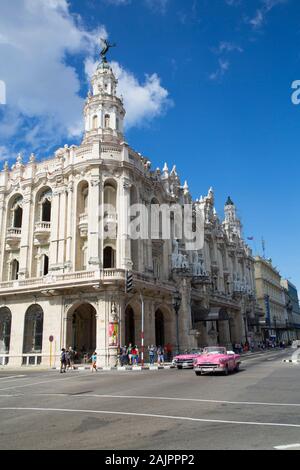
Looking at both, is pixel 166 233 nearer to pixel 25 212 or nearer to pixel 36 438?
pixel 25 212

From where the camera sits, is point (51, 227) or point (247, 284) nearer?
point (51, 227)

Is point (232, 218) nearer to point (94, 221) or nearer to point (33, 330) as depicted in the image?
point (94, 221)

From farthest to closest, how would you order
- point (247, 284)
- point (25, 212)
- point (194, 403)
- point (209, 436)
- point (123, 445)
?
point (247, 284), point (25, 212), point (194, 403), point (209, 436), point (123, 445)

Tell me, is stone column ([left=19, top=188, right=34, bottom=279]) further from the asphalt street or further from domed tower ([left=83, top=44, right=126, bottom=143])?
the asphalt street

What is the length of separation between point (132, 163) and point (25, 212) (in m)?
12.1

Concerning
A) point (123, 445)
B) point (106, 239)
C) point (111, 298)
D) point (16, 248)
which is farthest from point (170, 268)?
point (123, 445)

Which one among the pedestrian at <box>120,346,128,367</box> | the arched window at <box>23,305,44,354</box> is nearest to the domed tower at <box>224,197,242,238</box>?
the arched window at <box>23,305,44,354</box>

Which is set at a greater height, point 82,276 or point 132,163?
point 132,163

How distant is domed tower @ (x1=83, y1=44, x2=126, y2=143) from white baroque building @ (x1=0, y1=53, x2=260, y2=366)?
111 mm

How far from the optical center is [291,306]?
389 ft

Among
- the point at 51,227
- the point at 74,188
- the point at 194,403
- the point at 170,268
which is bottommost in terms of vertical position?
the point at 194,403

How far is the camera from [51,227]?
39.2 m

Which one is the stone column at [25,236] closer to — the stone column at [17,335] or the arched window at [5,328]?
the stone column at [17,335]

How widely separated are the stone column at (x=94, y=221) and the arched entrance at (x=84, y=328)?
5129 mm
